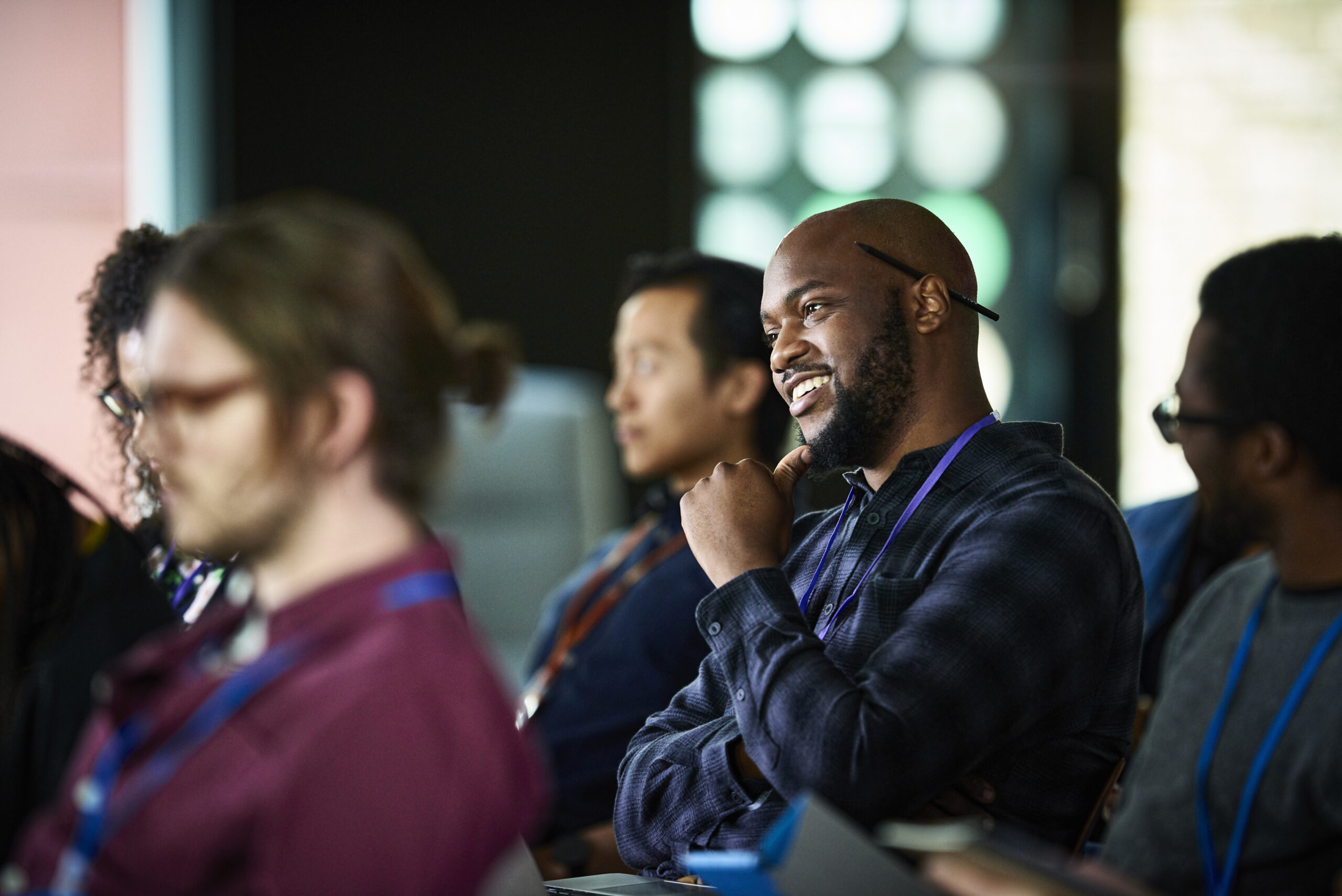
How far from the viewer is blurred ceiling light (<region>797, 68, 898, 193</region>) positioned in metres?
4.62

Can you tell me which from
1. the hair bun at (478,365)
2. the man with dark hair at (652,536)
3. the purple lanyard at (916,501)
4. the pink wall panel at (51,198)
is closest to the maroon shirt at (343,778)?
the hair bun at (478,365)

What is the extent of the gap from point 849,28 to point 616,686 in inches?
115

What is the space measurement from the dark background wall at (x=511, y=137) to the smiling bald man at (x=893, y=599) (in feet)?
10.2

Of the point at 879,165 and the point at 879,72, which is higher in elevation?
the point at 879,72

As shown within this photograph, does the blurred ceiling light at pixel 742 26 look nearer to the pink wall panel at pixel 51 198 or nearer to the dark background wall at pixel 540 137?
the dark background wall at pixel 540 137

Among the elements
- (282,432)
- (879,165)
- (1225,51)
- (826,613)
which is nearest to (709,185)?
(879,165)

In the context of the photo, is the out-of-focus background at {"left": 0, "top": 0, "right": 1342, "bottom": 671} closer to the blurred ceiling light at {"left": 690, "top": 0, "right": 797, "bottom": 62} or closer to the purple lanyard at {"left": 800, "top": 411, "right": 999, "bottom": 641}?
the blurred ceiling light at {"left": 690, "top": 0, "right": 797, "bottom": 62}

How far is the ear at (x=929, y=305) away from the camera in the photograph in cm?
163

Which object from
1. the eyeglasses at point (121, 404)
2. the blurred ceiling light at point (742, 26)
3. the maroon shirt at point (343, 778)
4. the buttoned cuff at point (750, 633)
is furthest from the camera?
the blurred ceiling light at point (742, 26)

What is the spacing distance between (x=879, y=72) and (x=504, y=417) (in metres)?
1.75

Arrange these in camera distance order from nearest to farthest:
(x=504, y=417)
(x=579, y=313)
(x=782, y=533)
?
(x=782, y=533) → (x=504, y=417) → (x=579, y=313)

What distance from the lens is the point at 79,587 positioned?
1.44m

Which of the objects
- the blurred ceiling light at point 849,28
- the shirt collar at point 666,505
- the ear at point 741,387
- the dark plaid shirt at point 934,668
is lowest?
the shirt collar at point 666,505

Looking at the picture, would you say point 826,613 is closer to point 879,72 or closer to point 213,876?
point 213,876
